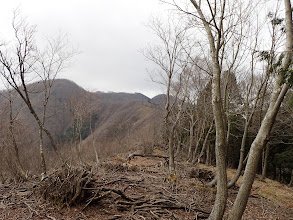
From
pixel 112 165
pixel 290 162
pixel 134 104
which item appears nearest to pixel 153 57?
pixel 112 165

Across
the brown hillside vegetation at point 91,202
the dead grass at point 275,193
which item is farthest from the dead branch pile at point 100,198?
the dead grass at point 275,193

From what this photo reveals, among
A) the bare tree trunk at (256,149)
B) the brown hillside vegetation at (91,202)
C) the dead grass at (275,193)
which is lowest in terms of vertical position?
the dead grass at (275,193)

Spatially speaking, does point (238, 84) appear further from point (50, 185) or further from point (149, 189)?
point (50, 185)

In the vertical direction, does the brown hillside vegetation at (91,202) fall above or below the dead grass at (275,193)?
above

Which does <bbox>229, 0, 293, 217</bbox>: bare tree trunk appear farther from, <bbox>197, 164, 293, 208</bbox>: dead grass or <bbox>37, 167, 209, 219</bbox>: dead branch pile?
<bbox>197, 164, 293, 208</bbox>: dead grass

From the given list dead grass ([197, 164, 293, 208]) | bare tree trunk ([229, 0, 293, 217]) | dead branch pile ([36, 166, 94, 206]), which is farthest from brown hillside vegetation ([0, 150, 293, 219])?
dead grass ([197, 164, 293, 208])

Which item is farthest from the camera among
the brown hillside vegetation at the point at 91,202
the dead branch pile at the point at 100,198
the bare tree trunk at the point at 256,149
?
the dead branch pile at the point at 100,198

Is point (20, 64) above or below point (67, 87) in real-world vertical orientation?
below

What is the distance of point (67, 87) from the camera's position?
58.9m

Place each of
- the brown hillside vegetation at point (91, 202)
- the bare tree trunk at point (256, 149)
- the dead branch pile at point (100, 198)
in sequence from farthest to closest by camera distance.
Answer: the dead branch pile at point (100, 198), the brown hillside vegetation at point (91, 202), the bare tree trunk at point (256, 149)

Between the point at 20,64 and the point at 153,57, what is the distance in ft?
15.8

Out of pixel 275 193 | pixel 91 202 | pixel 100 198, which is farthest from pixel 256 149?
pixel 275 193

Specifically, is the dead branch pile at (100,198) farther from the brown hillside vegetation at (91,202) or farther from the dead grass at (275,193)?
the dead grass at (275,193)

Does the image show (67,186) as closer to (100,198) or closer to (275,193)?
(100,198)
